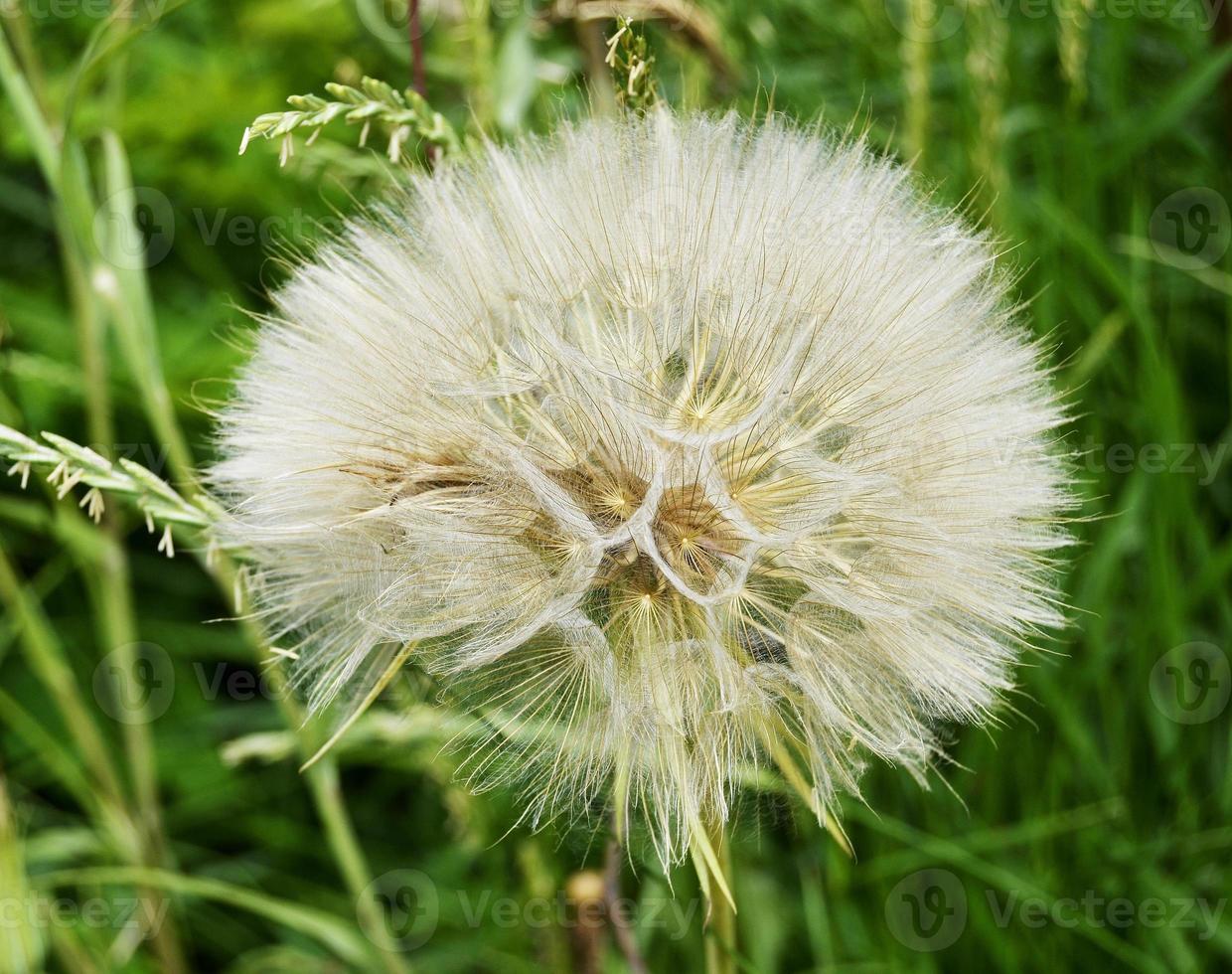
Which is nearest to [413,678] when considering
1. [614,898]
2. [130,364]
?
[614,898]

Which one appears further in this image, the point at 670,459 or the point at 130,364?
the point at 130,364

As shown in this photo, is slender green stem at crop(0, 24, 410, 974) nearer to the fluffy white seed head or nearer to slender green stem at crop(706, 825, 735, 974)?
the fluffy white seed head

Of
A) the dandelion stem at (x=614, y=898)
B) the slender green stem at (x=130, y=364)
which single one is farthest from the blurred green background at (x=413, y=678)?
the dandelion stem at (x=614, y=898)

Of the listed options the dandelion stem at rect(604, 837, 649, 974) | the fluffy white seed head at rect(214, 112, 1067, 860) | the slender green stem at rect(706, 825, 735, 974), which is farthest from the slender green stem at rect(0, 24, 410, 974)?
the slender green stem at rect(706, 825, 735, 974)

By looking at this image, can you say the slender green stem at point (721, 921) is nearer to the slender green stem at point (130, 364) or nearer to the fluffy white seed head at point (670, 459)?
the fluffy white seed head at point (670, 459)

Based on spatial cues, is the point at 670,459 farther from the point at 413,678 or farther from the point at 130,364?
the point at 130,364

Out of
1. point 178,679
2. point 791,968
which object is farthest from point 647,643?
point 178,679

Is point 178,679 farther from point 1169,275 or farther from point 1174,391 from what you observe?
point 1169,275
